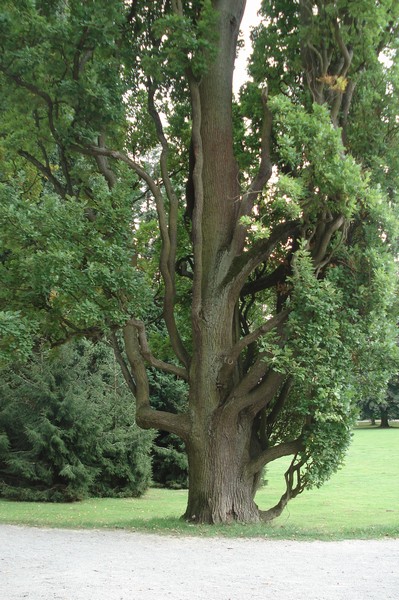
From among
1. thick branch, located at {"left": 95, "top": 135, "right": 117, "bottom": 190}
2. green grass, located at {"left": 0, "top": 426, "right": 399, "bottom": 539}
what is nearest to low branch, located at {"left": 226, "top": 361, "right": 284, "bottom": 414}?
green grass, located at {"left": 0, "top": 426, "right": 399, "bottom": 539}

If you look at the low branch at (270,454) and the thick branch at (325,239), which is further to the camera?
the low branch at (270,454)

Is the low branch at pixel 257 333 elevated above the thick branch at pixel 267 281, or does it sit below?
below

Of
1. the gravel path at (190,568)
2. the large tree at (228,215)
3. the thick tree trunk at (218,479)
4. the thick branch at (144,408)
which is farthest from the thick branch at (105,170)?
the gravel path at (190,568)

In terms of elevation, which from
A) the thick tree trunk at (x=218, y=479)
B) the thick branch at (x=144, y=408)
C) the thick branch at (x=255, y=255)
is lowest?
the thick tree trunk at (x=218, y=479)

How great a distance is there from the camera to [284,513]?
1652 centimetres

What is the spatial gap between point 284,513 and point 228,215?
804cm

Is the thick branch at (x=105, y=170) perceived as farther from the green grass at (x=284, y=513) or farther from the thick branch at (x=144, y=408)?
the green grass at (x=284, y=513)

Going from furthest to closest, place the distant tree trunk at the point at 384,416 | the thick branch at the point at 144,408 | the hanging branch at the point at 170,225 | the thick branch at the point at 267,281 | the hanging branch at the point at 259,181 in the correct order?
the distant tree trunk at the point at 384,416, the thick branch at the point at 267,281, the hanging branch at the point at 170,225, the thick branch at the point at 144,408, the hanging branch at the point at 259,181

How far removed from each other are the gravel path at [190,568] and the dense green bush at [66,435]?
858 centimetres

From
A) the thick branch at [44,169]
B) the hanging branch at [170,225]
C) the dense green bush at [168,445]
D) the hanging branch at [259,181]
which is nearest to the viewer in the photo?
the hanging branch at [259,181]

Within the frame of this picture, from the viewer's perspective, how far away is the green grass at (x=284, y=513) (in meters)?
10.6

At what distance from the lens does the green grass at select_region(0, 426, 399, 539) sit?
10.6m

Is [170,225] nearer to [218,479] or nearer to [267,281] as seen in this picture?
[267,281]

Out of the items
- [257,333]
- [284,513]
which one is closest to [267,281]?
[257,333]
